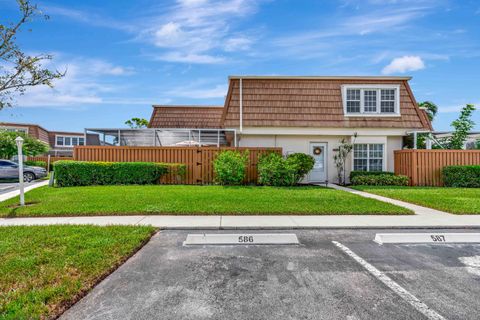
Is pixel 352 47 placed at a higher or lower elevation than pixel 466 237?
higher

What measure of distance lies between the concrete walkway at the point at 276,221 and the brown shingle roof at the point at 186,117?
47.9 ft

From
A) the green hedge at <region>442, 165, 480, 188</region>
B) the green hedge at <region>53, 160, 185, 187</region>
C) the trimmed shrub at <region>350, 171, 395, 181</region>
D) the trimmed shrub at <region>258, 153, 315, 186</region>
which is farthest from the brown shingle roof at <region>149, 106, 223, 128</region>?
the green hedge at <region>442, 165, 480, 188</region>

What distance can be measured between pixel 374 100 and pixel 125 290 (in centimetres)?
1585

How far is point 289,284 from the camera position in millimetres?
3312

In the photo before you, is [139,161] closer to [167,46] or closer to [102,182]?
[102,182]

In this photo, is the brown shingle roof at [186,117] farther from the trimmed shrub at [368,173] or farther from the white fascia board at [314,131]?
the trimmed shrub at [368,173]

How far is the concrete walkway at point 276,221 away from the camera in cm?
594

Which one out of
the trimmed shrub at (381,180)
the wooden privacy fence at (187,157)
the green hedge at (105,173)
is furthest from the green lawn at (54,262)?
the trimmed shrub at (381,180)

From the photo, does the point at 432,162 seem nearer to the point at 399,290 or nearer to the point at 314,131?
the point at 314,131

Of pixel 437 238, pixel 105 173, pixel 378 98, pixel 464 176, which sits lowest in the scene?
pixel 437 238

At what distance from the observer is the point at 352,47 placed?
45.3 ft

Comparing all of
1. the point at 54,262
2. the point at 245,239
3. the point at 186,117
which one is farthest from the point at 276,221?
the point at 186,117

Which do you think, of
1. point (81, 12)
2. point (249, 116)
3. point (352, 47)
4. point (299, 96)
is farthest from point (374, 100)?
point (81, 12)

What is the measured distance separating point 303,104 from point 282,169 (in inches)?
183
